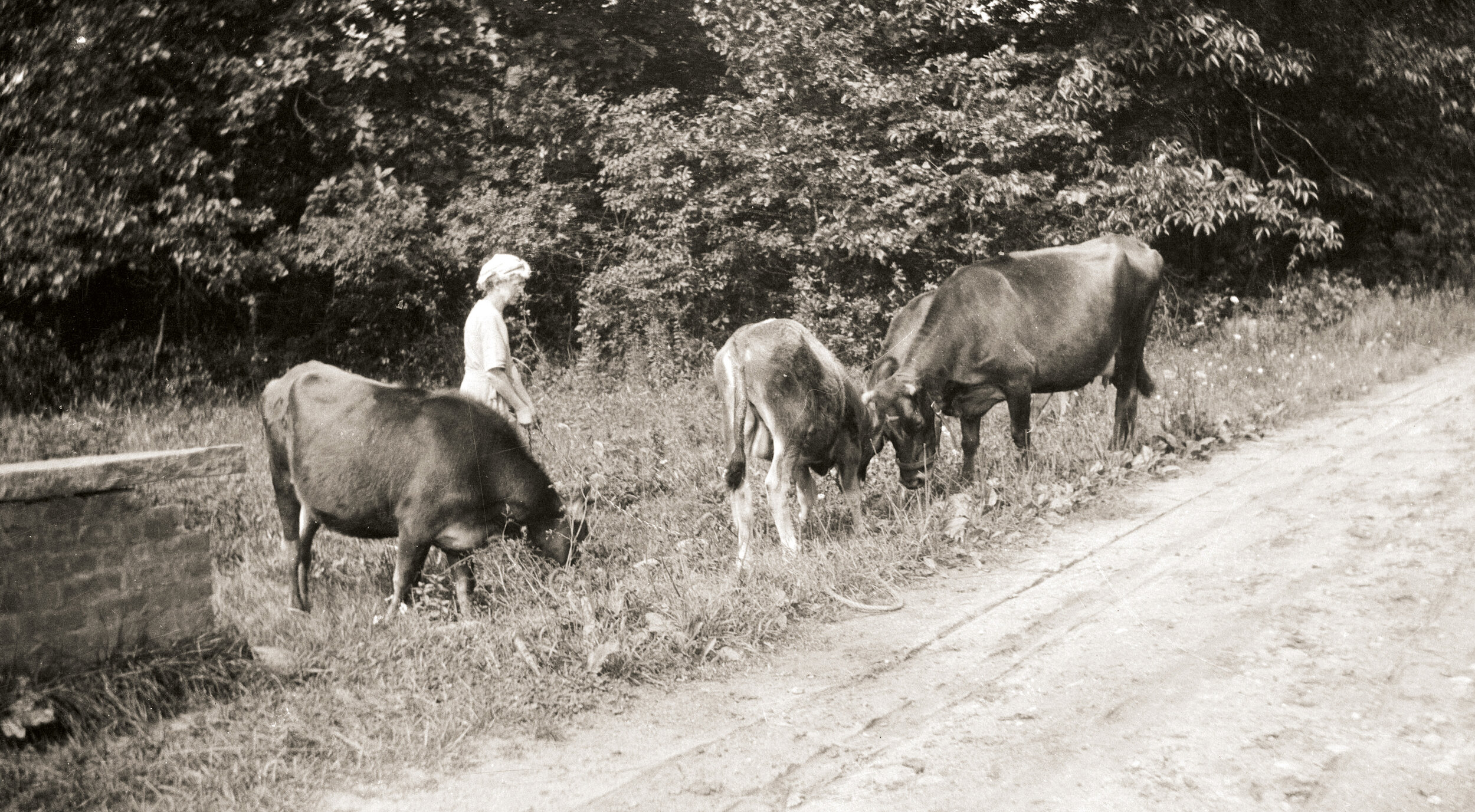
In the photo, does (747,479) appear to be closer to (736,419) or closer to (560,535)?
(736,419)

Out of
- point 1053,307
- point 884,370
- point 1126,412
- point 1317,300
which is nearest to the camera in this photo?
point 884,370

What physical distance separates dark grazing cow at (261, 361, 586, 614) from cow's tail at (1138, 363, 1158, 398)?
5.15m

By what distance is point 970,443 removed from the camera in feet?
25.5

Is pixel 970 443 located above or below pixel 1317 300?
above

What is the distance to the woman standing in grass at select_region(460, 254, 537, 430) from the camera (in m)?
6.50

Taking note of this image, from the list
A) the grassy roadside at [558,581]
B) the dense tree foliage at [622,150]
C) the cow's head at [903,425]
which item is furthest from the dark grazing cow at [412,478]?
the dense tree foliage at [622,150]

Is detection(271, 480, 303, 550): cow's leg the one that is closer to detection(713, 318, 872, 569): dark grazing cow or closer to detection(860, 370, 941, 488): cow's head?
detection(713, 318, 872, 569): dark grazing cow

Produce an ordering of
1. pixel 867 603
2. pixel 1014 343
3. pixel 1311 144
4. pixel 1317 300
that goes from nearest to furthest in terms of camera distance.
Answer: pixel 867 603, pixel 1014 343, pixel 1317 300, pixel 1311 144

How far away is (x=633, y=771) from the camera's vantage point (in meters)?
3.77

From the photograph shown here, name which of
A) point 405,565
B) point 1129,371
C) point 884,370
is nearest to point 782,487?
point 884,370

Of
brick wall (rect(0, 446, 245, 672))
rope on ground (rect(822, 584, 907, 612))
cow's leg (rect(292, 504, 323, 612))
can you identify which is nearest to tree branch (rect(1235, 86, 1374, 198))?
rope on ground (rect(822, 584, 907, 612))

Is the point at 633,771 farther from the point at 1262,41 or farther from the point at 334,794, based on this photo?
the point at 1262,41

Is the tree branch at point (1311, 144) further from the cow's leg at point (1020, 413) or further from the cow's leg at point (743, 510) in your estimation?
the cow's leg at point (743, 510)

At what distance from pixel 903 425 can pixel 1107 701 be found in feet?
10.8
